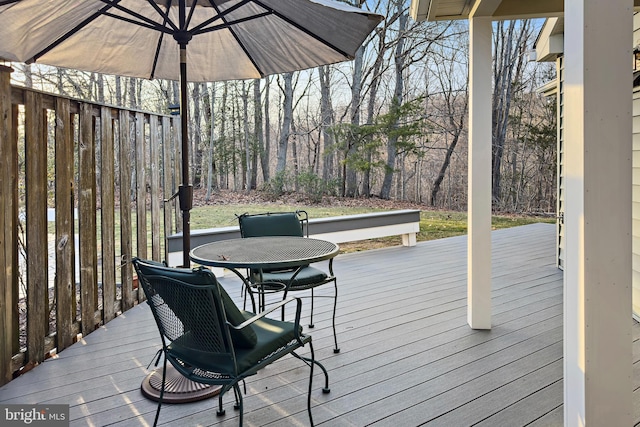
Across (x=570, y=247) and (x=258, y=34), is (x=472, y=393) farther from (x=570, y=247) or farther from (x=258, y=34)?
(x=258, y=34)

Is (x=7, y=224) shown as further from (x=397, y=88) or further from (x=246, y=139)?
(x=397, y=88)

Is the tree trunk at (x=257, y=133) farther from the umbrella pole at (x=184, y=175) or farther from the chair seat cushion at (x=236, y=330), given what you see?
the chair seat cushion at (x=236, y=330)

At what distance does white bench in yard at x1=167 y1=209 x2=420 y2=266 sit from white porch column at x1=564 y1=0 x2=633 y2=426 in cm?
365

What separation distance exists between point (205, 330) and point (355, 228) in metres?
4.50

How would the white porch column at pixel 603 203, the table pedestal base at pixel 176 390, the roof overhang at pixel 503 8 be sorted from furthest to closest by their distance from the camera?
1. the roof overhang at pixel 503 8
2. the table pedestal base at pixel 176 390
3. the white porch column at pixel 603 203

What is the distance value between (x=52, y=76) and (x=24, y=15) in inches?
324

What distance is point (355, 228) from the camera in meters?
6.07

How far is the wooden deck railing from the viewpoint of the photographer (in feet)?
7.57

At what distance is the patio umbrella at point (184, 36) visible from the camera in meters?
2.41

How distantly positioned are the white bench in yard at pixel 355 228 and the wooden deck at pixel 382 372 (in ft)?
4.16

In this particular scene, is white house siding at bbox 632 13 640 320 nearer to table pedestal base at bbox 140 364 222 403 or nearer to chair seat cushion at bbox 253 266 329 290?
chair seat cushion at bbox 253 266 329 290

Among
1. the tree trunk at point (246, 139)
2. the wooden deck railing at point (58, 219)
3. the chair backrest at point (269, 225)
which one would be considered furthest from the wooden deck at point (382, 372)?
the tree trunk at point (246, 139)

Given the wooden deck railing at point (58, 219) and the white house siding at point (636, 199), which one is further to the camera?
the white house siding at point (636, 199)

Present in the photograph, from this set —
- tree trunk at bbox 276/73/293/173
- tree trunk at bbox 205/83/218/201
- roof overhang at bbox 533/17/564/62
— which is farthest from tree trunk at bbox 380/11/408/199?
roof overhang at bbox 533/17/564/62
